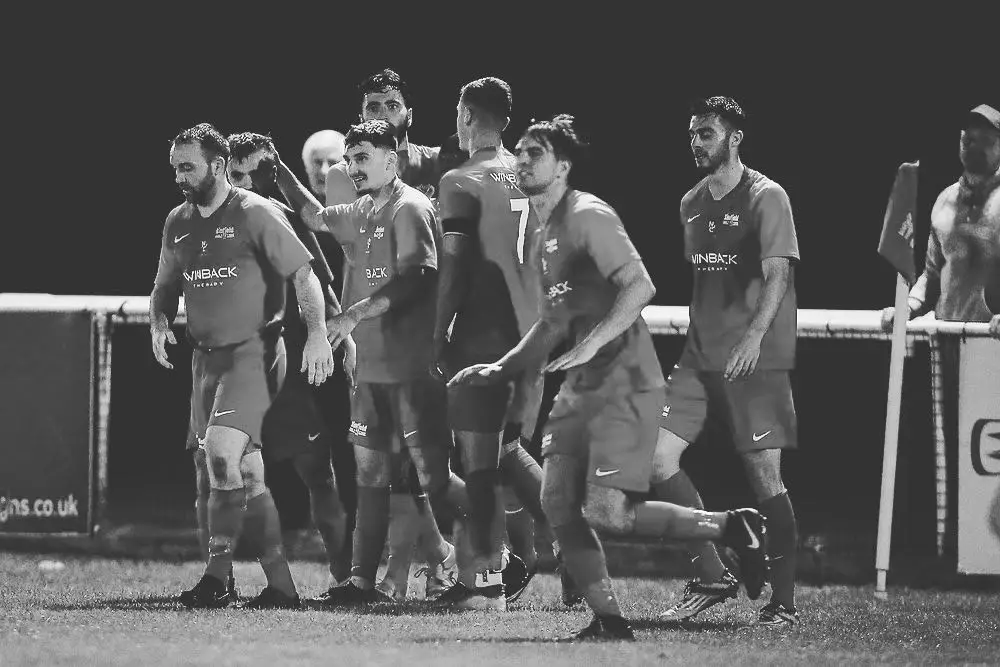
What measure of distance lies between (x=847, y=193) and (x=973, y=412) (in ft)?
9.51

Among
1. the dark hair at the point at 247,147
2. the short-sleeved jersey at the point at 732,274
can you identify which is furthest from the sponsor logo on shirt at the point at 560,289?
the dark hair at the point at 247,147

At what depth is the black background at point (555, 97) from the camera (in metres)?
11.2

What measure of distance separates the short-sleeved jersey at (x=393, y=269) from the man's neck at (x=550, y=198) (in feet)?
3.36

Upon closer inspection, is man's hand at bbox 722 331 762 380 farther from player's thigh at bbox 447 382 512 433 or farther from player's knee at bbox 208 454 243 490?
player's knee at bbox 208 454 243 490

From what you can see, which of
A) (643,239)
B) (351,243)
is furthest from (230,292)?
(643,239)

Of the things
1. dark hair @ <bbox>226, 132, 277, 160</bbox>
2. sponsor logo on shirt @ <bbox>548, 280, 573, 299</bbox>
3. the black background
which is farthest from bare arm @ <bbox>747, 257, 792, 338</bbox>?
the black background

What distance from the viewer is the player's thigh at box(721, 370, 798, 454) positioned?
759 cm

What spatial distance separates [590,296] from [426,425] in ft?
4.68

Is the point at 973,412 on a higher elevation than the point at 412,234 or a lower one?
lower

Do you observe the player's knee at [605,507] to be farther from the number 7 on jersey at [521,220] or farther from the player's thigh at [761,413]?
the number 7 on jersey at [521,220]

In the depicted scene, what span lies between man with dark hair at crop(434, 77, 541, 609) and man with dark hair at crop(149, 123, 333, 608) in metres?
0.56

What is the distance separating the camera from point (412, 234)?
7965mm

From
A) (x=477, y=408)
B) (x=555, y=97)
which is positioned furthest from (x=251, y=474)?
(x=555, y=97)

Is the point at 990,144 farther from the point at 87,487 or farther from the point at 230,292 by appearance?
the point at 87,487
